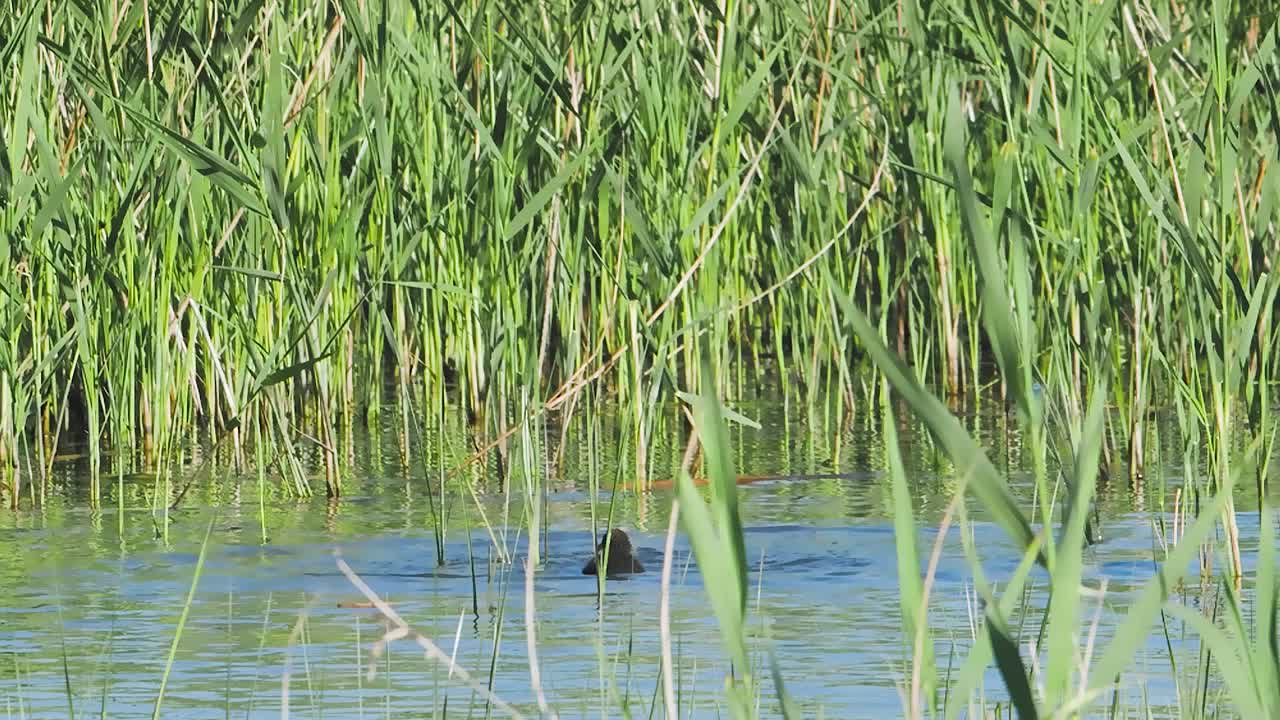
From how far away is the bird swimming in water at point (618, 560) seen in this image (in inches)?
155

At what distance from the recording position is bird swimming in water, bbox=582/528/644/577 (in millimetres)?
3941

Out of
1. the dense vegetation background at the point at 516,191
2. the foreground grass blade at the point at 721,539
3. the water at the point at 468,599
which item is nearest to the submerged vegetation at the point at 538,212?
the dense vegetation background at the point at 516,191

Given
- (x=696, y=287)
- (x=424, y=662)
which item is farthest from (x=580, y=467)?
(x=424, y=662)

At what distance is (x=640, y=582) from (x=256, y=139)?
127 cm

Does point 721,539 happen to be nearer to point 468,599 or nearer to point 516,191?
point 468,599

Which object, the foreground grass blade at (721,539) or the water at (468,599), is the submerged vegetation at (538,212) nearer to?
the water at (468,599)

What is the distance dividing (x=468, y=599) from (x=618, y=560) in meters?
0.32

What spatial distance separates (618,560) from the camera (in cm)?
399

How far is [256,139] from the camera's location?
4.52 metres

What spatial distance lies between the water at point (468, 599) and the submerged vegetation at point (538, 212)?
13 centimetres

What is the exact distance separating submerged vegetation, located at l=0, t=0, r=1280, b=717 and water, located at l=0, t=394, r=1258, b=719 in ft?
0.42

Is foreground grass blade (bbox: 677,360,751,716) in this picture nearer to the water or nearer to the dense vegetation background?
the water

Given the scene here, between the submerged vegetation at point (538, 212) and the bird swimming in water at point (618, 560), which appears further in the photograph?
the submerged vegetation at point (538, 212)

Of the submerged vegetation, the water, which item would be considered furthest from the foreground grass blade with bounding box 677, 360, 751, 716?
the submerged vegetation
